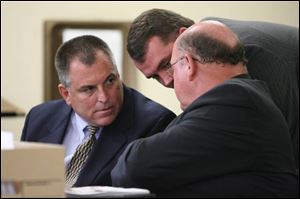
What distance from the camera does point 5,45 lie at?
4.95m

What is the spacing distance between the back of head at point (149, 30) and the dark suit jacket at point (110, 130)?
198 mm

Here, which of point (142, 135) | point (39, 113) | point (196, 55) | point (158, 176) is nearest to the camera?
point (158, 176)

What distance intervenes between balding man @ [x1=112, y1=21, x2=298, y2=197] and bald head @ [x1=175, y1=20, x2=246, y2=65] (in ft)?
0.40

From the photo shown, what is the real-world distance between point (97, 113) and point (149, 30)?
38 cm

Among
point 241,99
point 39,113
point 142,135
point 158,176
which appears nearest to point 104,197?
point 158,176

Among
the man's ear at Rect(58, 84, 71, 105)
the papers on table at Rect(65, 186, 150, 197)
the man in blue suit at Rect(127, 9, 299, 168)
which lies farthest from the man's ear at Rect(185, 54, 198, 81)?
the man's ear at Rect(58, 84, 71, 105)

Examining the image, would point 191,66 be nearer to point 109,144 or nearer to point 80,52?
point 109,144

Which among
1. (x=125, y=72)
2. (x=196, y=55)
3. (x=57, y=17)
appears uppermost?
(x=196, y=55)

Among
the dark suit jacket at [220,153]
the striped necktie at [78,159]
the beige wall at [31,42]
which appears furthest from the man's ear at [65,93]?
the beige wall at [31,42]

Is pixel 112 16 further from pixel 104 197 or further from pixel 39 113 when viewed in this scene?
pixel 104 197

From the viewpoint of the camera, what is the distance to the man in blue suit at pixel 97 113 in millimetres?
2420

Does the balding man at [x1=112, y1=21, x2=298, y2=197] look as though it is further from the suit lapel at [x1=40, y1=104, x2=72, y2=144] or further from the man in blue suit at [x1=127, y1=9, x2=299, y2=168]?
the suit lapel at [x1=40, y1=104, x2=72, y2=144]

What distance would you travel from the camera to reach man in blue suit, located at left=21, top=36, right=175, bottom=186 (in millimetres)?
2420

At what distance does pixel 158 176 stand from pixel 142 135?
0.71 meters
